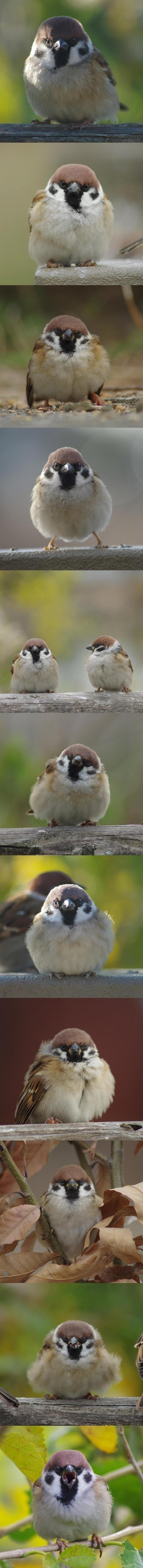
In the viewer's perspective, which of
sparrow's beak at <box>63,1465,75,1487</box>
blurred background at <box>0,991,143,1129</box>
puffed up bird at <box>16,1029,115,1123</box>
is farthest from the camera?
blurred background at <box>0,991,143,1129</box>

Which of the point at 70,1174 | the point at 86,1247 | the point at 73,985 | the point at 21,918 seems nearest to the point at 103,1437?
the point at 86,1247

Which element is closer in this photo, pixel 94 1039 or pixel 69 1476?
pixel 69 1476

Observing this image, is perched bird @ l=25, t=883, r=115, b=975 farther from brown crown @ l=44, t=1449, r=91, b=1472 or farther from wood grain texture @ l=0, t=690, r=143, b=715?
brown crown @ l=44, t=1449, r=91, b=1472

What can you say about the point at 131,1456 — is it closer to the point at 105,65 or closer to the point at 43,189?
the point at 43,189

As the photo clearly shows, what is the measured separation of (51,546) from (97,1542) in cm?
142

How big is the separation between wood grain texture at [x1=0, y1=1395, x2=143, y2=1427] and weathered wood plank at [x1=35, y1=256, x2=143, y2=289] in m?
1.63

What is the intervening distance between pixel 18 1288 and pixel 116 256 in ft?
5.08

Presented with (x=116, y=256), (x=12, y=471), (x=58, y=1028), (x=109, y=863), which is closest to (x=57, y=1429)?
(x=58, y=1028)

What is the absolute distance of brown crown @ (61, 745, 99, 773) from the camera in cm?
165

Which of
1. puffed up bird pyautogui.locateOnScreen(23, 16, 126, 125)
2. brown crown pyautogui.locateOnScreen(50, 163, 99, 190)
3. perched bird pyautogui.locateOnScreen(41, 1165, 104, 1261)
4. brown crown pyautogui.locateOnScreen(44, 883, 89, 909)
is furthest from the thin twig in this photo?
puffed up bird pyautogui.locateOnScreen(23, 16, 126, 125)

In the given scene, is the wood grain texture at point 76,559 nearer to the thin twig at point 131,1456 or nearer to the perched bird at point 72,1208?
the perched bird at point 72,1208

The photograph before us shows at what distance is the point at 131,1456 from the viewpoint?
158 centimetres

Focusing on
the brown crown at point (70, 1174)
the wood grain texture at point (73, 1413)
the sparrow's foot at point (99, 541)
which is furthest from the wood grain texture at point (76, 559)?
the wood grain texture at point (73, 1413)

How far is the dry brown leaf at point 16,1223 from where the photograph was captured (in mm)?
1603
